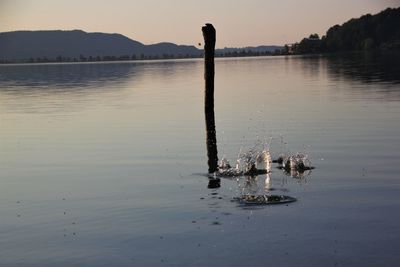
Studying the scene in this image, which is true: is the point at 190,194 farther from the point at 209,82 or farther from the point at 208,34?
the point at 208,34

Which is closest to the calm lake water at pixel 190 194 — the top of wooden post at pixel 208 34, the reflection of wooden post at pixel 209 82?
the reflection of wooden post at pixel 209 82

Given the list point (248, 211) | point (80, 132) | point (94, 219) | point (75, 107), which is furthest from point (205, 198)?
point (75, 107)

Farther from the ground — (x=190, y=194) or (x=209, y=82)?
(x=209, y=82)

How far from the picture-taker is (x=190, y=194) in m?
26.6

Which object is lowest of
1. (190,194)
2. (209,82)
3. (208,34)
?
(190,194)

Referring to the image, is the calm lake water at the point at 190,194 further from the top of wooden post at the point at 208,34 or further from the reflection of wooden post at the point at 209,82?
the top of wooden post at the point at 208,34

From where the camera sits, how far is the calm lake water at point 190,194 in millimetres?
18734

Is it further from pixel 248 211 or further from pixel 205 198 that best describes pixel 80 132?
pixel 248 211

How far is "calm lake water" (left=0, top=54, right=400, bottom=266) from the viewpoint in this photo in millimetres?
18734

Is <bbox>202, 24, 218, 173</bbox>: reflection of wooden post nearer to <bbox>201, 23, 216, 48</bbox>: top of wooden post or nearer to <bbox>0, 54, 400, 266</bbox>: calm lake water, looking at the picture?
<bbox>201, 23, 216, 48</bbox>: top of wooden post

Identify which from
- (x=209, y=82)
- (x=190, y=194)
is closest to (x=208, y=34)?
(x=209, y=82)

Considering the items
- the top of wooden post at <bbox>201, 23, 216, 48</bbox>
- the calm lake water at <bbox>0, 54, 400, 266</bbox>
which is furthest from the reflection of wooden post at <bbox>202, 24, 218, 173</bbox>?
the calm lake water at <bbox>0, 54, 400, 266</bbox>

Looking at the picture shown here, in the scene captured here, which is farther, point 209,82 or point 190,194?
point 209,82

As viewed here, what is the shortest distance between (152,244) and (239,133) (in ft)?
87.9
